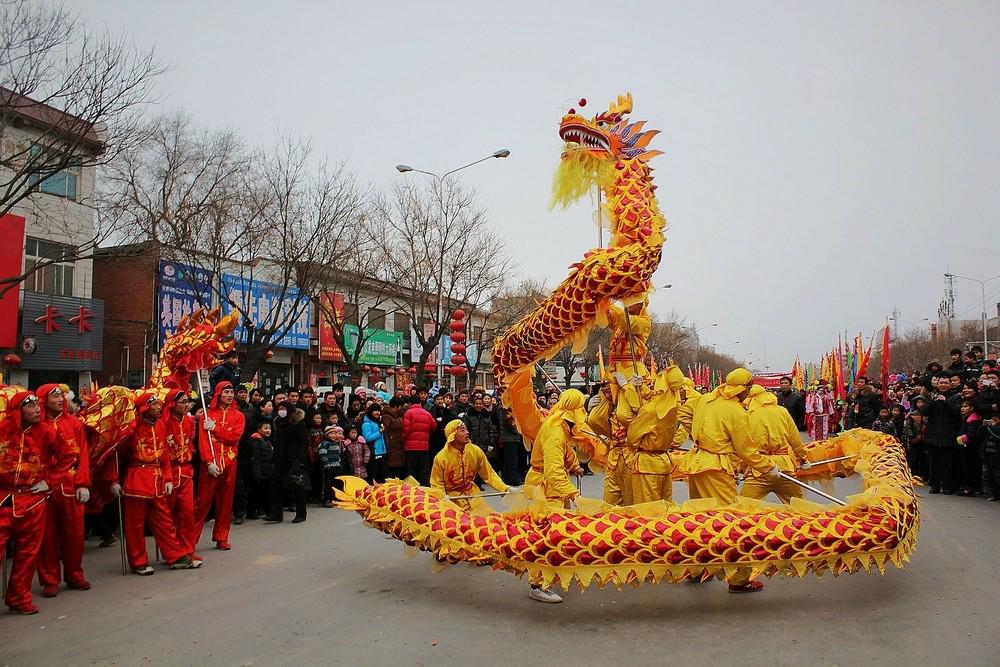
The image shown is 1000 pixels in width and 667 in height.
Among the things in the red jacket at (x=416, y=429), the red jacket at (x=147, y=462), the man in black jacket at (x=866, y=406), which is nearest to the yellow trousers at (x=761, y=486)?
the red jacket at (x=147, y=462)

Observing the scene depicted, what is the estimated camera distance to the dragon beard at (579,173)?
18.9 feet

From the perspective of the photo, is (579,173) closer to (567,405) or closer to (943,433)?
(567,405)

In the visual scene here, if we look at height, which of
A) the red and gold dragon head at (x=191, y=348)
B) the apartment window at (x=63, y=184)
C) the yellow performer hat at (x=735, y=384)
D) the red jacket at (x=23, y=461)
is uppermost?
the apartment window at (x=63, y=184)

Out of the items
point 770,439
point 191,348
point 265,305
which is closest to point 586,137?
point 770,439

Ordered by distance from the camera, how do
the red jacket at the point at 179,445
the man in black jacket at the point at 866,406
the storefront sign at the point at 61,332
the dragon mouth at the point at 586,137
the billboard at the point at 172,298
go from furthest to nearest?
the billboard at the point at 172,298
the storefront sign at the point at 61,332
the man in black jacket at the point at 866,406
the red jacket at the point at 179,445
the dragon mouth at the point at 586,137

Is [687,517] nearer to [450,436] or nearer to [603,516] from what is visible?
[603,516]

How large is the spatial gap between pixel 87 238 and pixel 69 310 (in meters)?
1.76

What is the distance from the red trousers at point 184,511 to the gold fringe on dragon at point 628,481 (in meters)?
1.54

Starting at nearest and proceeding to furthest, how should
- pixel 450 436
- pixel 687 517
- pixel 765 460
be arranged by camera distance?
pixel 687 517, pixel 765 460, pixel 450 436

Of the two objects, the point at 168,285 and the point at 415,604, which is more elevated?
the point at 168,285

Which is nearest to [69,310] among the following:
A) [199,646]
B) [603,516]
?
[199,646]

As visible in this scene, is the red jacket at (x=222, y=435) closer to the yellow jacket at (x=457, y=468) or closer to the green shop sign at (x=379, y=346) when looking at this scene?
the yellow jacket at (x=457, y=468)

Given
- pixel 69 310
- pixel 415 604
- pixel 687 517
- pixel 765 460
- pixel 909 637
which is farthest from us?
pixel 69 310

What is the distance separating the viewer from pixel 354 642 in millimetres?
3986
